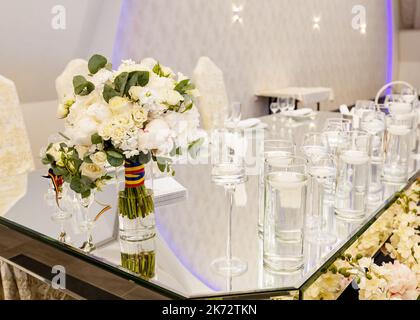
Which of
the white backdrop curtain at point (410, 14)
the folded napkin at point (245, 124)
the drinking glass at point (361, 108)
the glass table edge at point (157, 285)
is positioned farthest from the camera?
the white backdrop curtain at point (410, 14)

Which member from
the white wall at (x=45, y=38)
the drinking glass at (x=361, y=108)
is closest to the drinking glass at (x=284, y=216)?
the drinking glass at (x=361, y=108)

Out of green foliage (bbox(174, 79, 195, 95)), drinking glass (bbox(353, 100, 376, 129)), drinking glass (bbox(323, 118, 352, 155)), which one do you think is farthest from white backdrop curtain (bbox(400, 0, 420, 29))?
green foliage (bbox(174, 79, 195, 95))

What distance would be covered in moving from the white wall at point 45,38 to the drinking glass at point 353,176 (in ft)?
8.62

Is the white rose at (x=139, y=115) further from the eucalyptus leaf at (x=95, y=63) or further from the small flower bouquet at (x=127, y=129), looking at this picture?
the eucalyptus leaf at (x=95, y=63)

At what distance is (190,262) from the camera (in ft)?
3.58

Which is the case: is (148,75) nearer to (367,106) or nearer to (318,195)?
(318,195)

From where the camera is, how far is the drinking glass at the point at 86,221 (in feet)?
3.83

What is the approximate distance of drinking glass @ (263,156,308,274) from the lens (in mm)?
1037

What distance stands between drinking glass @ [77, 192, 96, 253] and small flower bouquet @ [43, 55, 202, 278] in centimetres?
10

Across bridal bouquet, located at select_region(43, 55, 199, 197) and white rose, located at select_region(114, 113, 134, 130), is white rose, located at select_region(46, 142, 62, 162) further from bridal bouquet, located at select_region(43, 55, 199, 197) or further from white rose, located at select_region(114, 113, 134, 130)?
white rose, located at select_region(114, 113, 134, 130)

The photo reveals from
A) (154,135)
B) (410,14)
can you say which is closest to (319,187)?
(154,135)

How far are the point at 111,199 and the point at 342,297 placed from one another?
0.80 meters

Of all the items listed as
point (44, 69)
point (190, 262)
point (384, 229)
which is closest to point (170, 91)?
point (190, 262)
